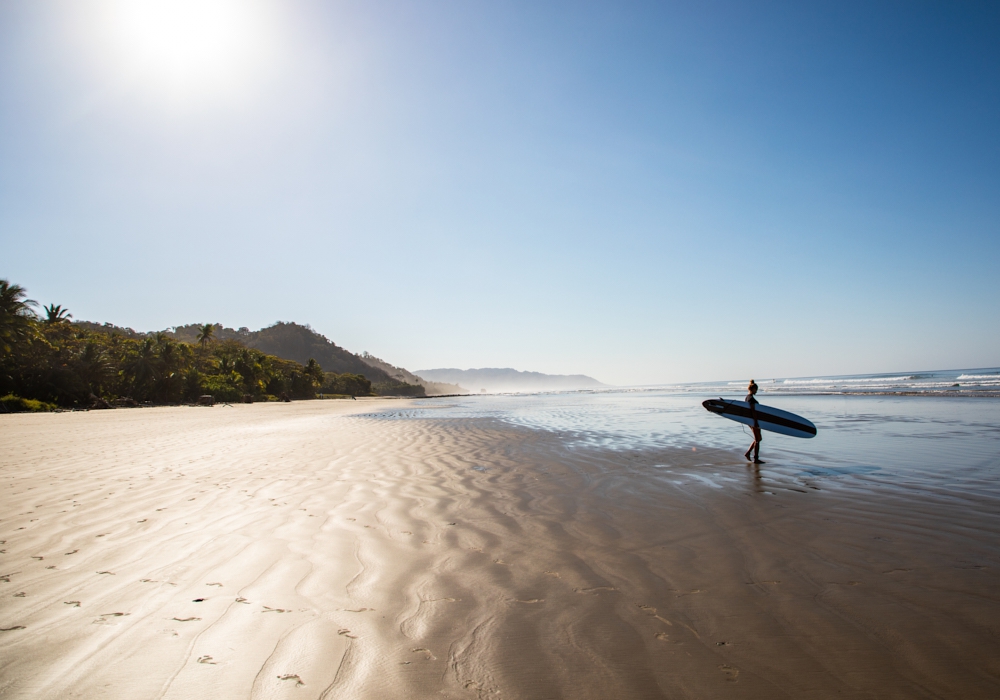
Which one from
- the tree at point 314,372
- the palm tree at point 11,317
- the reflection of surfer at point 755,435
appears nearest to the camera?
the reflection of surfer at point 755,435

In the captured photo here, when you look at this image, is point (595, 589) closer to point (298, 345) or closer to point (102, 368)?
point (102, 368)

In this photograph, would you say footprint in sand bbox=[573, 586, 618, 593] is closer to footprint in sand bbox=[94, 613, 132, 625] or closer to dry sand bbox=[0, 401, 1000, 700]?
dry sand bbox=[0, 401, 1000, 700]

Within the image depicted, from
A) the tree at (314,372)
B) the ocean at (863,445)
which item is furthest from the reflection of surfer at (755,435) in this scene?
the tree at (314,372)

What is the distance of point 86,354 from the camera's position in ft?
121

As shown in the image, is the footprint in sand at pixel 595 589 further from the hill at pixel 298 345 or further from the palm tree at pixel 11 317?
the hill at pixel 298 345

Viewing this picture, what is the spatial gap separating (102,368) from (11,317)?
7.41 metres

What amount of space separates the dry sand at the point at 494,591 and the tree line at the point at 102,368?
117 feet

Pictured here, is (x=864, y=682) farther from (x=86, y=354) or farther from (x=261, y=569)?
(x=86, y=354)

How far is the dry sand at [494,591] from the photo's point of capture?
2.54m

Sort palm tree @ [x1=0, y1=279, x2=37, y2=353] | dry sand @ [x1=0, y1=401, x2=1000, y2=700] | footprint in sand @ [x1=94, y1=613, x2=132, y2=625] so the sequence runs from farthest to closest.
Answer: palm tree @ [x1=0, y1=279, x2=37, y2=353], footprint in sand @ [x1=94, y1=613, x2=132, y2=625], dry sand @ [x1=0, y1=401, x2=1000, y2=700]

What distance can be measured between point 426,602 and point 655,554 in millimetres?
2449

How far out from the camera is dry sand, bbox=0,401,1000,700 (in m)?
2.54

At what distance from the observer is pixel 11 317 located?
Result: 3162 cm

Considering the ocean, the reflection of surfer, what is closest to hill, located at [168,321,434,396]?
the ocean
